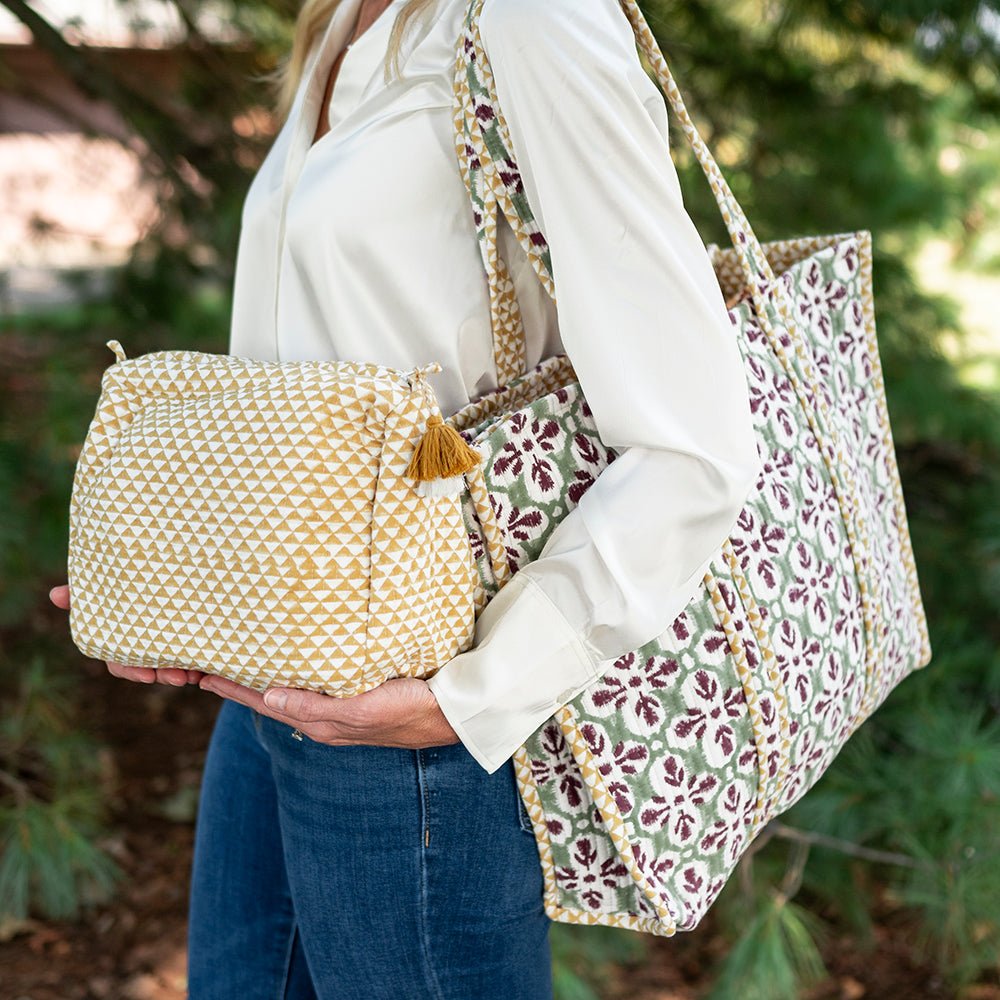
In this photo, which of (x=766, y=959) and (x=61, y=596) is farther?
(x=766, y=959)

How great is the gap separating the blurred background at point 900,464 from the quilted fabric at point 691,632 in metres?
0.58

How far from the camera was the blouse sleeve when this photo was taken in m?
0.59

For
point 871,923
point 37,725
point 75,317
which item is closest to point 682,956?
point 871,923

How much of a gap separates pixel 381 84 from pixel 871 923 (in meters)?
1.49

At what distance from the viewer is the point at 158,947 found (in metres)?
1.61

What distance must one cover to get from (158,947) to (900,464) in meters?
1.36

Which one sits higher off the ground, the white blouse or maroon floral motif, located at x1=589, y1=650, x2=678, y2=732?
the white blouse

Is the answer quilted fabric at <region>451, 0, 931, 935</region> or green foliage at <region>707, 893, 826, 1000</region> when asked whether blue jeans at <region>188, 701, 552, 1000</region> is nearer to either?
quilted fabric at <region>451, 0, 931, 935</region>

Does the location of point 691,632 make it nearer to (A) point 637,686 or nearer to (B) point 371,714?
(A) point 637,686

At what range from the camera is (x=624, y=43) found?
605mm

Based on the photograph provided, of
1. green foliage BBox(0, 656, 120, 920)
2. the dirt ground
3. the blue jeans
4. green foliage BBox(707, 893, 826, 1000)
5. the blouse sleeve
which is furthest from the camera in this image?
the dirt ground

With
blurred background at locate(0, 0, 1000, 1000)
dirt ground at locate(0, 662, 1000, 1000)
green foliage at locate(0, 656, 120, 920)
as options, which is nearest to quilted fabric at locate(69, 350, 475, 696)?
blurred background at locate(0, 0, 1000, 1000)

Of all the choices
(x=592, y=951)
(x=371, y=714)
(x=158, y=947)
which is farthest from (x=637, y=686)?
(x=158, y=947)

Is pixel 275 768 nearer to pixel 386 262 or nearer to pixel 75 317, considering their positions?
pixel 386 262
